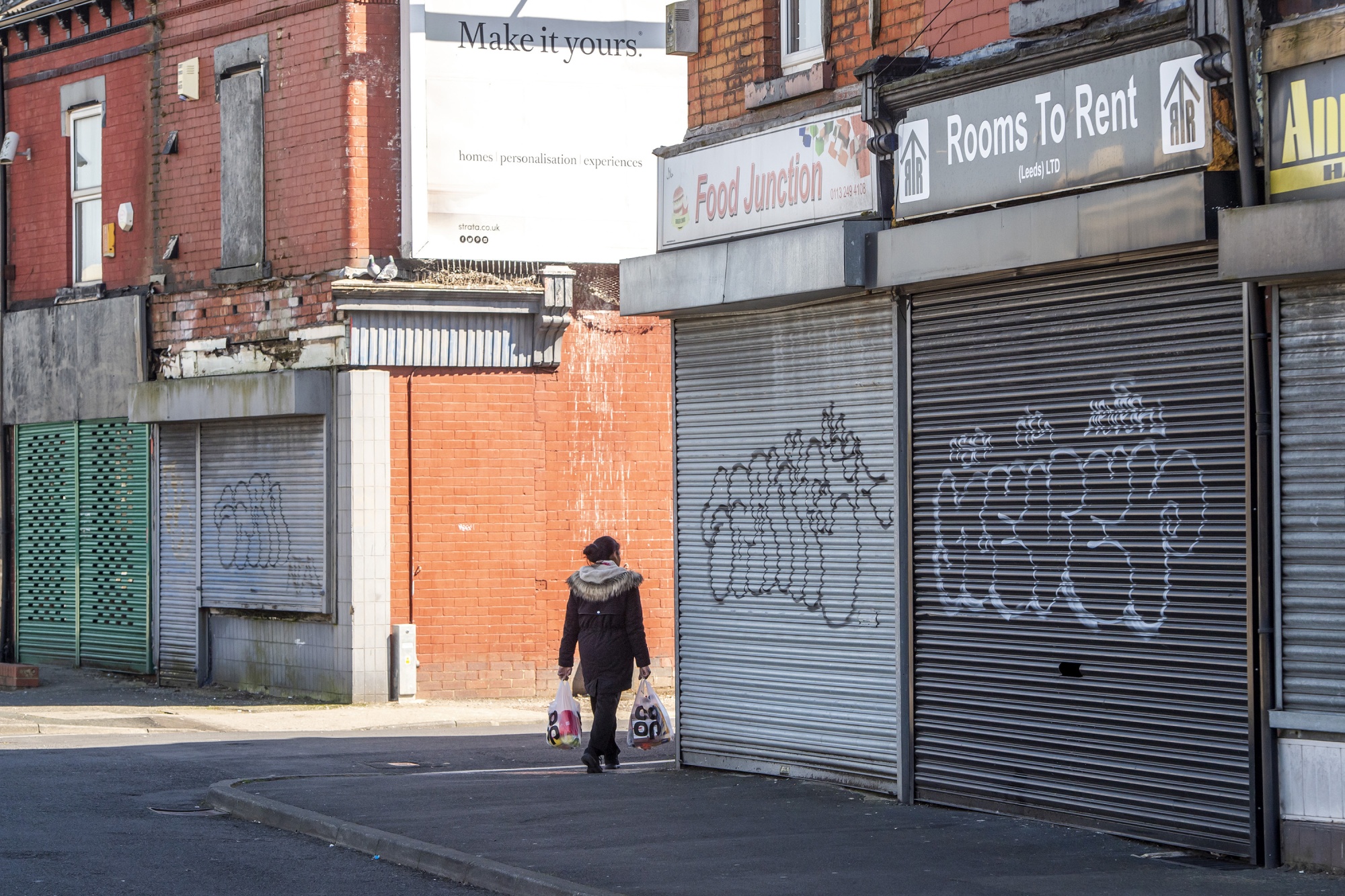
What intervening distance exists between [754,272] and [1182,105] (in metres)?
3.56

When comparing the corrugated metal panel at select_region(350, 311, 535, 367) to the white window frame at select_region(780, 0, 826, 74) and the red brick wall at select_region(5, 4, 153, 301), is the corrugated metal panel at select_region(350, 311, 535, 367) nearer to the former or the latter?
the red brick wall at select_region(5, 4, 153, 301)

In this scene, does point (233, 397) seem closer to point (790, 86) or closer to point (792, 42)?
point (792, 42)

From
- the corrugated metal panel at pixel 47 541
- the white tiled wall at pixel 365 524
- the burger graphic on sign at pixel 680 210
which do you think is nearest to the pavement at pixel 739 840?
the burger graphic on sign at pixel 680 210

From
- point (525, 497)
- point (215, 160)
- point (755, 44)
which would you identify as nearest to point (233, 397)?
point (215, 160)

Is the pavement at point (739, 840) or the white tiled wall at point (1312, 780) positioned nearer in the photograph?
the white tiled wall at point (1312, 780)

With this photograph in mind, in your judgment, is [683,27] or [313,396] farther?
[313,396]

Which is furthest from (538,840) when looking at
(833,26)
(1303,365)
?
(833,26)

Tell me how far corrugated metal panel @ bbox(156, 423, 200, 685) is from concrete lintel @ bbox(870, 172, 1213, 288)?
11.9m

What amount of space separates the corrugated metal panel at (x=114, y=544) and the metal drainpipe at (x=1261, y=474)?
15465 millimetres

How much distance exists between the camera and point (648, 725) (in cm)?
1218

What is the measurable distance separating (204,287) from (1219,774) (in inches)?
572

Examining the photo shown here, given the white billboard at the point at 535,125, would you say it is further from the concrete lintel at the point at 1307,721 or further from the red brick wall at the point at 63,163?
the concrete lintel at the point at 1307,721

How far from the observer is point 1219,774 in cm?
875

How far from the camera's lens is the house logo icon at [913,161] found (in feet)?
34.6
